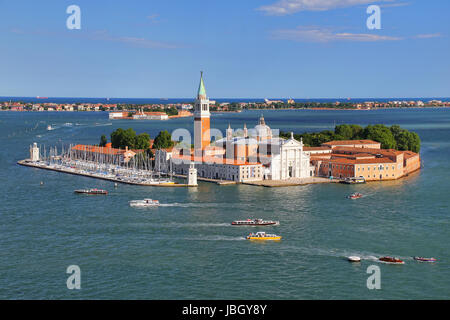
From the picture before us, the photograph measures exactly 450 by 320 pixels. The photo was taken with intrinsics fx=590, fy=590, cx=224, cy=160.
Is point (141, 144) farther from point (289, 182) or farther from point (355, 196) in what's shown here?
point (355, 196)

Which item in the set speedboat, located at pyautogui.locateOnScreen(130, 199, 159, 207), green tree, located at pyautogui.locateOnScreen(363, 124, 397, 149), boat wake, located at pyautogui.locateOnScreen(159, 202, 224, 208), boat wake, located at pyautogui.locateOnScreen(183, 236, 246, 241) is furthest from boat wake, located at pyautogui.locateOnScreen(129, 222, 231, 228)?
green tree, located at pyautogui.locateOnScreen(363, 124, 397, 149)

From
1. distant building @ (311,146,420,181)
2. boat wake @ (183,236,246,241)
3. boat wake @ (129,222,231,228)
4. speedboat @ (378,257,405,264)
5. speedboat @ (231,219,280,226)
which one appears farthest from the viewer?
distant building @ (311,146,420,181)

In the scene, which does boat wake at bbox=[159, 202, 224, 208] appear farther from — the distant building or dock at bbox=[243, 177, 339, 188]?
the distant building

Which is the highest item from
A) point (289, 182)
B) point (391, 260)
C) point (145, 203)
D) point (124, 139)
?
point (124, 139)

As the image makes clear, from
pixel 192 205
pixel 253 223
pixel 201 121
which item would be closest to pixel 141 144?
pixel 201 121

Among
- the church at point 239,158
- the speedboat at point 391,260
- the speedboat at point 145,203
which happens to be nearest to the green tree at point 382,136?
the church at point 239,158
